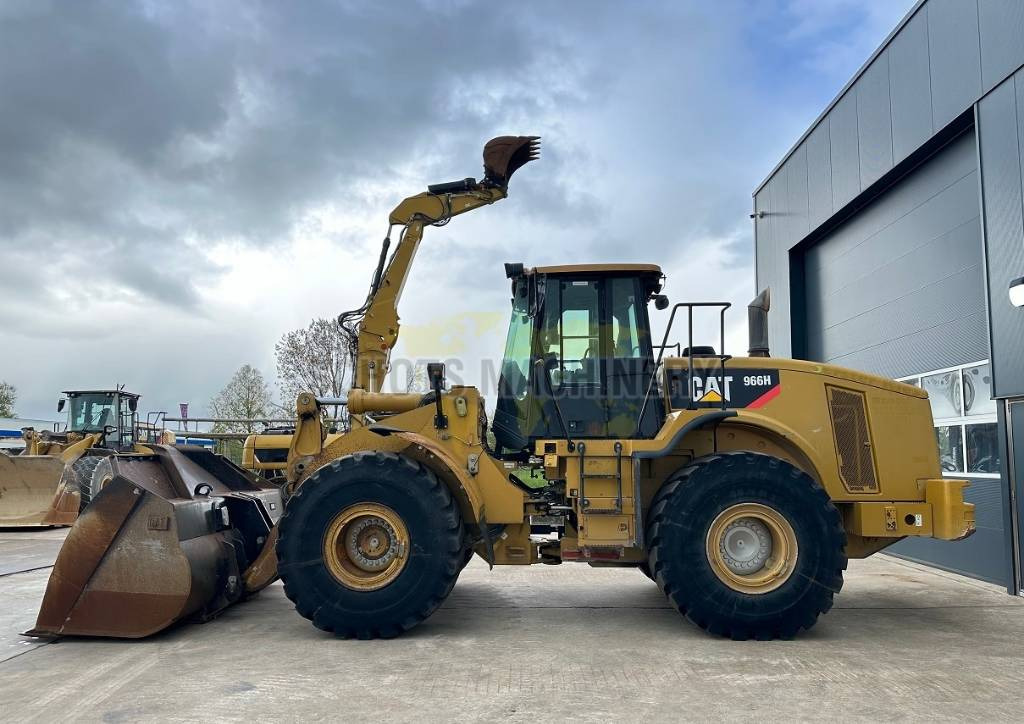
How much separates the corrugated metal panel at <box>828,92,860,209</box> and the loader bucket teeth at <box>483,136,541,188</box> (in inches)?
239

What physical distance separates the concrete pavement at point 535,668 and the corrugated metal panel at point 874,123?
6.53 meters

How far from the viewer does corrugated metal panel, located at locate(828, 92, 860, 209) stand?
12.3 m

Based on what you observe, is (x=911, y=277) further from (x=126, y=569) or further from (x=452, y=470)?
(x=126, y=569)

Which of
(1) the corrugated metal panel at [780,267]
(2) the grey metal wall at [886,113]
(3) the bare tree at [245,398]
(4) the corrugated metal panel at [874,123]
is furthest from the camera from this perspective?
(3) the bare tree at [245,398]

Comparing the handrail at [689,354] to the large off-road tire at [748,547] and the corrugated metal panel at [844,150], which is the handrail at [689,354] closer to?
the large off-road tire at [748,547]

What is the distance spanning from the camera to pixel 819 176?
1367cm

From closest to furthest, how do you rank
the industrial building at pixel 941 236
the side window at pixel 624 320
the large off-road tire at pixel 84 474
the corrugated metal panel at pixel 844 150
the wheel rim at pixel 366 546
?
the wheel rim at pixel 366 546, the side window at pixel 624 320, the industrial building at pixel 941 236, the corrugated metal panel at pixel 844 150, the large off-road tire at pixel 84 474

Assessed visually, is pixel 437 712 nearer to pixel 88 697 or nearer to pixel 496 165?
pixel 88 697

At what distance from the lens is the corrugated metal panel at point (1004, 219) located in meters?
8.35

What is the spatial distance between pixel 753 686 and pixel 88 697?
4203mm

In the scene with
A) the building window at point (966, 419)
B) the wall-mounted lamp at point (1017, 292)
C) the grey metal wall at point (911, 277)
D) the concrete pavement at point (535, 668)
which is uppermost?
the grey metal wall at point (911, 277)

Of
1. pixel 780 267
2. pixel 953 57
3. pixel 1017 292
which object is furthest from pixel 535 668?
pixel 780 267

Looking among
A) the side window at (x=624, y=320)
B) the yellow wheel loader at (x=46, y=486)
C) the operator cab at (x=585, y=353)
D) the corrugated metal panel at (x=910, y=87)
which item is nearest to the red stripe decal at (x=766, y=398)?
the operator cab at (x=585, y=353)

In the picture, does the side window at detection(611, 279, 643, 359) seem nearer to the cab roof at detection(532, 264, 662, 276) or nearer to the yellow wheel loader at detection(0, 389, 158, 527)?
the cab roof at detection(532, 264, 662, 276)
